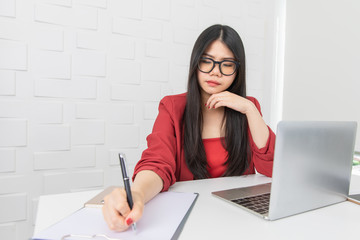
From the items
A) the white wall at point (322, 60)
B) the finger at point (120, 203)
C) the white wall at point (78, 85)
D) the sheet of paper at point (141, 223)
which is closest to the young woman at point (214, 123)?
the sheet of paper at point (141, 223)

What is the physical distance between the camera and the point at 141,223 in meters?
0.54

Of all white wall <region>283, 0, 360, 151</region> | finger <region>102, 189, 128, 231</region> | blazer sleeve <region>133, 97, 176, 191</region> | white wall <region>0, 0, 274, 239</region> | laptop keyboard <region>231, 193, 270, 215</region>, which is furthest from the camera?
white wall <region>283, 0, 360, 151</region>

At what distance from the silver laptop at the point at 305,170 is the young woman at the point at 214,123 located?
0.99 feet

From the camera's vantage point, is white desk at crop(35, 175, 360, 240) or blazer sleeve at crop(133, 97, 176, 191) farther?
blazer sleeve at crop(133, 97, 176, 191)

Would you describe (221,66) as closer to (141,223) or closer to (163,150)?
(163,150)

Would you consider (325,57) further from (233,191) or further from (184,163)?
(233,191)

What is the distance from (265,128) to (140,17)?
1038 millimetres

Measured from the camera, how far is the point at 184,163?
1.12 m

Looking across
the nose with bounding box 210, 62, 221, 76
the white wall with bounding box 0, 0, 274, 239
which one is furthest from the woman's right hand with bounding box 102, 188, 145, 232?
the white wall with bounding box 0, 0, 274, 239

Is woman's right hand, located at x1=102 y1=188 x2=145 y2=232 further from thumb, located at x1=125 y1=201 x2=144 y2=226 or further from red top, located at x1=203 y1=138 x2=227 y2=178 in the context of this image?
red top, located at x1=203 y1=138 x2=227 y2=178

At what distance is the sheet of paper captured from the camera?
489mm

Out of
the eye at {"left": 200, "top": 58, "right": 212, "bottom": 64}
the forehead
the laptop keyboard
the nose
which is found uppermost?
the forehead

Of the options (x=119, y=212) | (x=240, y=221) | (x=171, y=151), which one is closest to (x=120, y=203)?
(x=119, y=212)

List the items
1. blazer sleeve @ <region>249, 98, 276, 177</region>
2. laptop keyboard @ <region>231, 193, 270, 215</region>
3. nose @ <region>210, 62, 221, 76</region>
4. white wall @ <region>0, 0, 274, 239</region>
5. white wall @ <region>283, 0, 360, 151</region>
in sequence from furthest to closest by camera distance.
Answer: white wall @ <region>283, 0, 360, 151</region> < white wall @ <region>0, 0, 274, 239</region> < nose @ <region>210, 62, 221, 76</region> < blazer sleeve @ <region>249, 98, 276, 177</region> < laptop keyboard @ <region>231, 193, 270, 215</region>
